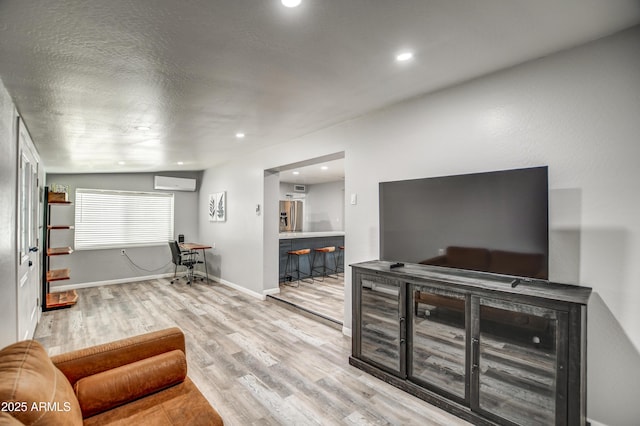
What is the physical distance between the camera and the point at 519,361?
193cm

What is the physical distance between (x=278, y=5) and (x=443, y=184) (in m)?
1.79

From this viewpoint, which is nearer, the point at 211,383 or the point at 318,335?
the point at 211,383

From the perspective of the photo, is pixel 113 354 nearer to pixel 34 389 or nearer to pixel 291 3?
pixel 34 389

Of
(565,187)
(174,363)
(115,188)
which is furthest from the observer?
(115,188)

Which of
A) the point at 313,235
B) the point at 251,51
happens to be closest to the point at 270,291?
the point at 313,235

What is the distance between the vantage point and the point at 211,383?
8.76 ft

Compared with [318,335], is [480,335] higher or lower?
higher

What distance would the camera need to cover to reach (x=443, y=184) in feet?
8.39

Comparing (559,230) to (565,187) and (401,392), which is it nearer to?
(565,187)

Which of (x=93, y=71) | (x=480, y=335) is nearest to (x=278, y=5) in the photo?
(x=93, y=71)

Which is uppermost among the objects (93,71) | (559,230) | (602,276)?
(93,71)

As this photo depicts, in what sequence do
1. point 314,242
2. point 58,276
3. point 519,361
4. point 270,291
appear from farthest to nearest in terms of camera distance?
point 314,242, point 270,291, point 58,276, point 519,361

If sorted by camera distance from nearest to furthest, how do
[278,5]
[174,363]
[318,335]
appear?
[278,5]
[174,363]
[318,335]

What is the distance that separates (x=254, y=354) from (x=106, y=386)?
1.78 meters
